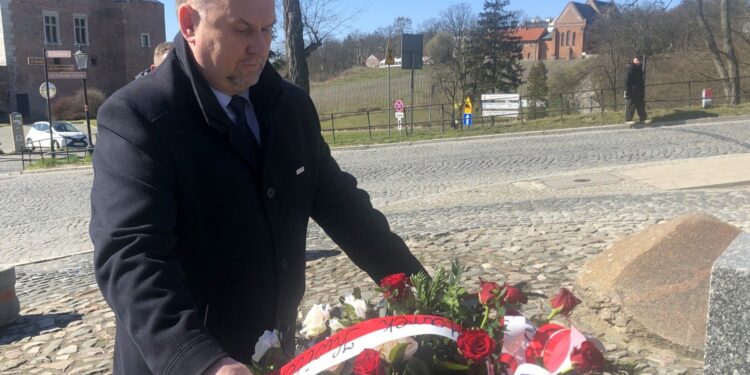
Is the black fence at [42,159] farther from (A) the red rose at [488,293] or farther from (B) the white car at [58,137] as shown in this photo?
(A) the red rose at [488,293]

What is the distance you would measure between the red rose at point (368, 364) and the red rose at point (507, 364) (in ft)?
0.88

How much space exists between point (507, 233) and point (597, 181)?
4229 mm

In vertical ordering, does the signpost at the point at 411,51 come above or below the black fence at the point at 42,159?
above

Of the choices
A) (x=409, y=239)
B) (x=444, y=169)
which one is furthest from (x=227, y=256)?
(x=444, y=169)

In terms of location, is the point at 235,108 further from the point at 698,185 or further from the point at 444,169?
the point at 444,169

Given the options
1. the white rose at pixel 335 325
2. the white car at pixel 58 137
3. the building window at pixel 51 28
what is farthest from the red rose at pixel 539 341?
the building window at pixel 51 28

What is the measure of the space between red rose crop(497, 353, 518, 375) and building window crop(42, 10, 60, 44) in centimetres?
6225

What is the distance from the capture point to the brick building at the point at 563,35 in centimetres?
10200

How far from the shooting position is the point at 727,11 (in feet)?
82.1

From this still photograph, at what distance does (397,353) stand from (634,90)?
19.0 m

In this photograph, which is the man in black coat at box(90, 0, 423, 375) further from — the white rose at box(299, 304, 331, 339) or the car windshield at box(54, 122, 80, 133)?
the car windshield at box(54, 122, 80, 133)

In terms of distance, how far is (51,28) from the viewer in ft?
187

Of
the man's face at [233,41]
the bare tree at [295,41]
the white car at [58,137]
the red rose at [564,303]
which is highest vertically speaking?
the bare tree at [295,41]

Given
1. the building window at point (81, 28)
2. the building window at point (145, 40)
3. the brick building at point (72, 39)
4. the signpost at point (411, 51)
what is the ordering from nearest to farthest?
the signpost at point (411, 51) → the brick building at point (72, 39) → the building window at point (81, 28) → the building window at point (145, 40)
